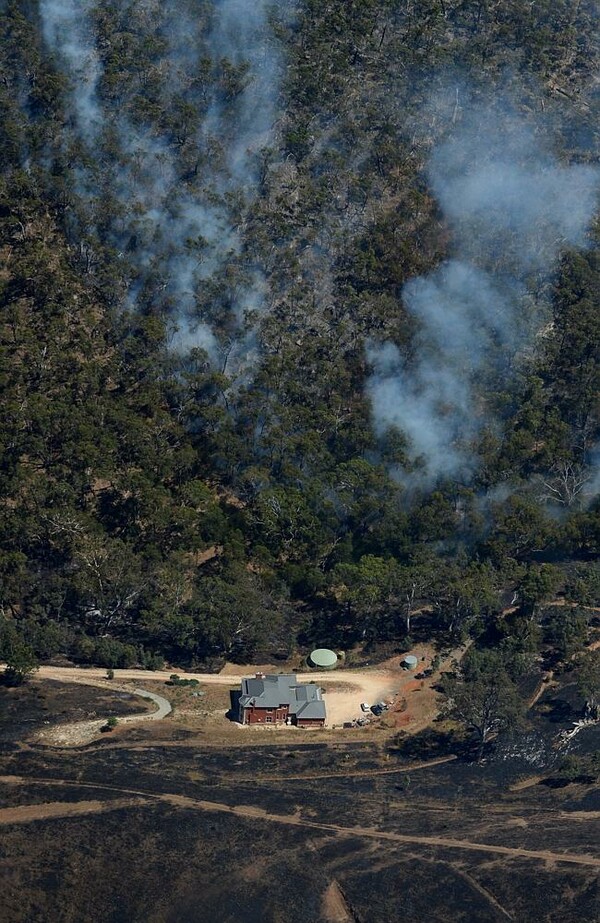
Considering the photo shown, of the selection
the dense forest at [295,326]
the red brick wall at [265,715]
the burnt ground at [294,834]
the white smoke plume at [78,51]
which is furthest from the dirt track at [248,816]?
the white smoke plume at [78,51]

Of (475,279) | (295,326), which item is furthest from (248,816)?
(475,279)

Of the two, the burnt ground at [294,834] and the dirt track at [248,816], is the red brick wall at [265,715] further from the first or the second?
the dirt track at [248,816]

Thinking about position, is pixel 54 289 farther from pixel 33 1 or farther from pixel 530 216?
pixel 530 216

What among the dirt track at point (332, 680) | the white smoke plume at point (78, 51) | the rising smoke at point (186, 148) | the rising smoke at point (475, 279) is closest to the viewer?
the dirt track at point (332, 680)

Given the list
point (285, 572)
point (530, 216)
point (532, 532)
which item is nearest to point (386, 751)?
point (285, 572)

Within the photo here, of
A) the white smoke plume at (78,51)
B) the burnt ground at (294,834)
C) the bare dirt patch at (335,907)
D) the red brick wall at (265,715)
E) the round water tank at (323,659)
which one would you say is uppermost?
the white smoke plume at (78,51)

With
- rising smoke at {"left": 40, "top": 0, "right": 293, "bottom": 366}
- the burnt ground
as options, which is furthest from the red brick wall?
rising smoke at {"left": 40, "top": 0, "right": 293, "bottom": 366}

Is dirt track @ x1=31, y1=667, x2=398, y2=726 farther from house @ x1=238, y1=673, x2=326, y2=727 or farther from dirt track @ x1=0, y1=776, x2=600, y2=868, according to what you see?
dirt track @ x1=0, y1=776, x2=600, y2=868
